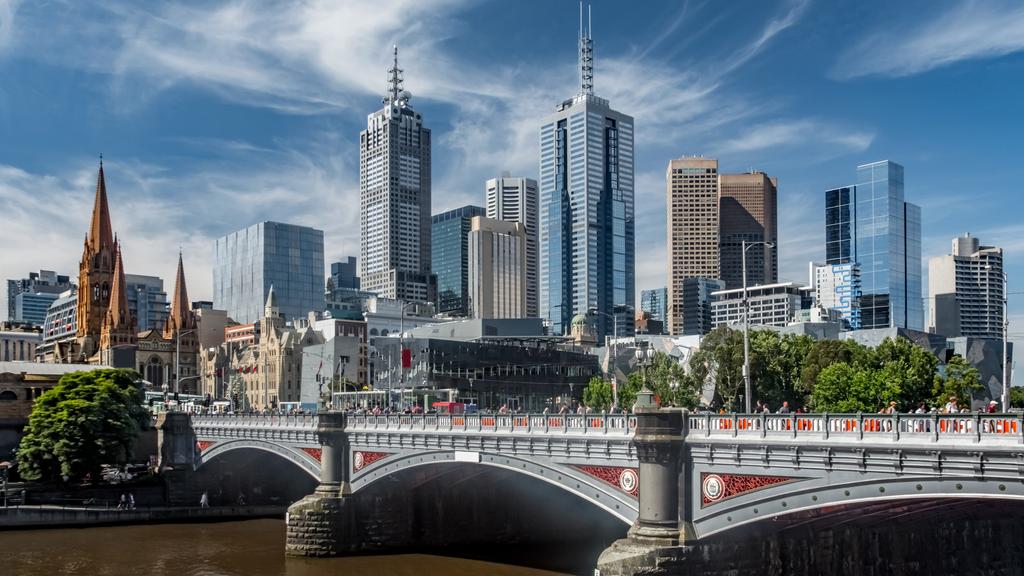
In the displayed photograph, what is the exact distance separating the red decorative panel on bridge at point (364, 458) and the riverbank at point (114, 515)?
25.0m

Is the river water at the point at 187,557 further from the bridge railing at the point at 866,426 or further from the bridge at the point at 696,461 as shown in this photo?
the bridge railing at the point at 866,426

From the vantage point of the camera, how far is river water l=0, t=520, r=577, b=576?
6094 cm

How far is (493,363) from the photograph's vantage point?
433 feet

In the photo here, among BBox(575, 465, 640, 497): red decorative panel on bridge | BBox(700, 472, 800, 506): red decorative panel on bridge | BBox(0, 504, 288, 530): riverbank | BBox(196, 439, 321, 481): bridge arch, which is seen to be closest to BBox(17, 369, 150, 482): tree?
BBox(0, 504, 288, 530): riverbank

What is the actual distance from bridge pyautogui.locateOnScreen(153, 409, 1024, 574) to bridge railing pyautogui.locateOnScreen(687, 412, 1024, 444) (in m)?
0.04

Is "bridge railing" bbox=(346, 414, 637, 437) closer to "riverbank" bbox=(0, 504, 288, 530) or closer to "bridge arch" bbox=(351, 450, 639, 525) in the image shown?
"bridge arch" bbox=(351, 450, 639, 525)

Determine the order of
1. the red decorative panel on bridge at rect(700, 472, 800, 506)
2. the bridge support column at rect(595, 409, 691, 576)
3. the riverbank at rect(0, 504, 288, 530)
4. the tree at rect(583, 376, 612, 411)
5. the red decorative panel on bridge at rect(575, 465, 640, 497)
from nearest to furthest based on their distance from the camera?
the red decorative panel on bridge at rect(700, 472, 800, 506) → the bridge support column at rect(595, 409, 691, 576) → the red decorative panel on bridge at rect(575, 465, 640, 497) → the riverbank at rect(0, 504, 288, 530) → the tree at rect(583, 376, 612, 411)

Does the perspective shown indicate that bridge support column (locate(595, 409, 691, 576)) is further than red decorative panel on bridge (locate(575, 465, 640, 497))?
No

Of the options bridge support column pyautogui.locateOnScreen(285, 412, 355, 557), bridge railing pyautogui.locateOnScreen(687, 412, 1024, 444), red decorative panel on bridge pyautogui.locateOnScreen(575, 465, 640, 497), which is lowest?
bridge support column pyautogui.locateOnScreen(285, 412, 355, 557)

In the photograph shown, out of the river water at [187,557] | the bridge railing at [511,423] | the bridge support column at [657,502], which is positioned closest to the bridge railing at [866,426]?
the bridge support column at [657,502]

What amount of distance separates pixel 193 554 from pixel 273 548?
5.16m

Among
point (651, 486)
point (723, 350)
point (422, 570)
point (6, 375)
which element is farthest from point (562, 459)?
point (6, 375)

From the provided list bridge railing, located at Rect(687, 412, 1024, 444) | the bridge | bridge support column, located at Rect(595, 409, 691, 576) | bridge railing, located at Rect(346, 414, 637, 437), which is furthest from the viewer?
bridge railing, located at Rect(346, 414, 637, 437)

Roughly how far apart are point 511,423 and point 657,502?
11897 millimetres
